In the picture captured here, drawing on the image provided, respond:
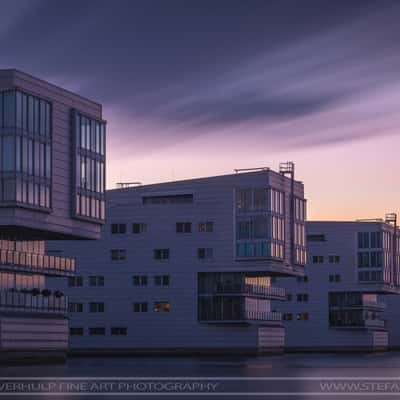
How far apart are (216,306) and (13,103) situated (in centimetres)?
6013

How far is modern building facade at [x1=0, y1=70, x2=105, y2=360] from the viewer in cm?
8569

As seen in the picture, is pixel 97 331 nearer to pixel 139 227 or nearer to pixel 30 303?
pixel 139 227

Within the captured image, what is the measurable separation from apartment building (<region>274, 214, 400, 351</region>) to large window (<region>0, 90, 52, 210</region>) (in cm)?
9806

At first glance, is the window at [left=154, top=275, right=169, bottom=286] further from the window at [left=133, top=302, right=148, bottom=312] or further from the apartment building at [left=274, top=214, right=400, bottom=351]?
the apartment building at [left=274, top=214, right=400, bottom=351]

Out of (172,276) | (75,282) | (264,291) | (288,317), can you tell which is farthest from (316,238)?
(75,282)

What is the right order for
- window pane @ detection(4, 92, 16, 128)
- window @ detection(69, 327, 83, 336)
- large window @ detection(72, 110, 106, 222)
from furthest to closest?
window @ detection(69, 327, 83, 336) → large window @ detection(72, 110, 106, 222) → window pane @ detection(4, 92, 16, 128)

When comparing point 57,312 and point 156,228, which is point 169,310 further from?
point 57,312

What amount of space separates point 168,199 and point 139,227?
11.5m

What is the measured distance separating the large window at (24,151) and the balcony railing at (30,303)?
8414 mm

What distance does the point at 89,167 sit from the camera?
9531 cm

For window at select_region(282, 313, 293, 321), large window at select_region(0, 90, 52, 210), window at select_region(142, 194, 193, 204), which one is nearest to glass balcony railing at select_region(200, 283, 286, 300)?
window at select_region(142, 194, 193, 204)

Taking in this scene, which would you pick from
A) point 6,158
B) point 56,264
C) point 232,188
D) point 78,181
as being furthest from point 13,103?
point 232,188

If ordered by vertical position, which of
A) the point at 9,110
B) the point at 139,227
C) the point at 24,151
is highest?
the point at 9,110

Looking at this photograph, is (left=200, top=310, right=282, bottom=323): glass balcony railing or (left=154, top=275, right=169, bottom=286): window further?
(left=154, top=275, right=169, bottom=286): window
